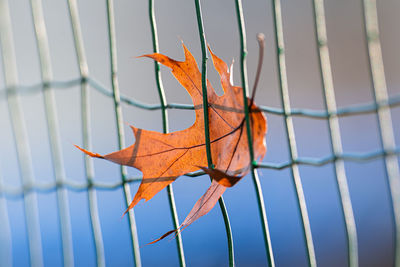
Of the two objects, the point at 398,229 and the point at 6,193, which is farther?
the point at 6,193

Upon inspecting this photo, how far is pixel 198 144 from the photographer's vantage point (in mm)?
397

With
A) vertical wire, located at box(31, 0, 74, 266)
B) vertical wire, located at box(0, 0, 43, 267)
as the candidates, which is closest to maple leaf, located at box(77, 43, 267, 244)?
vertical wire, located at box(31, 0, 74, 266)

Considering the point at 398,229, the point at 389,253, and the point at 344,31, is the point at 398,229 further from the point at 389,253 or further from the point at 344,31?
the point at 344,31

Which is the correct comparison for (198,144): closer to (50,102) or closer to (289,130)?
(289,130)

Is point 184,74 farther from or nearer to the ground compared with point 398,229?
farther from the ground

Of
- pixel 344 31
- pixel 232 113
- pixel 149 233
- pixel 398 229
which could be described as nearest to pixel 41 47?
pixel 232 113

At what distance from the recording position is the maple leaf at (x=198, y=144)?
0.36m

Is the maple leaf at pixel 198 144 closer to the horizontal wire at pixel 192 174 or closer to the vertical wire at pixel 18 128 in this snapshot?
the horizontal wire at pixel 192 174

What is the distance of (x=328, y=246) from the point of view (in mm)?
3061

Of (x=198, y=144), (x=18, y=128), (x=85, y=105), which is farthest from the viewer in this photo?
(x=18, y=128)

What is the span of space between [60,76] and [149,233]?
1.58 m

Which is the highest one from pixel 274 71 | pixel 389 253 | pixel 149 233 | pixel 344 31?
pixel 344 31

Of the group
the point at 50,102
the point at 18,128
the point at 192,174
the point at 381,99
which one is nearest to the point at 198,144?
the point at 192,174

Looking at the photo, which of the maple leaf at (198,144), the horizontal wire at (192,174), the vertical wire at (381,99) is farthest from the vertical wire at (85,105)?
the vertical wire at (381,99)
